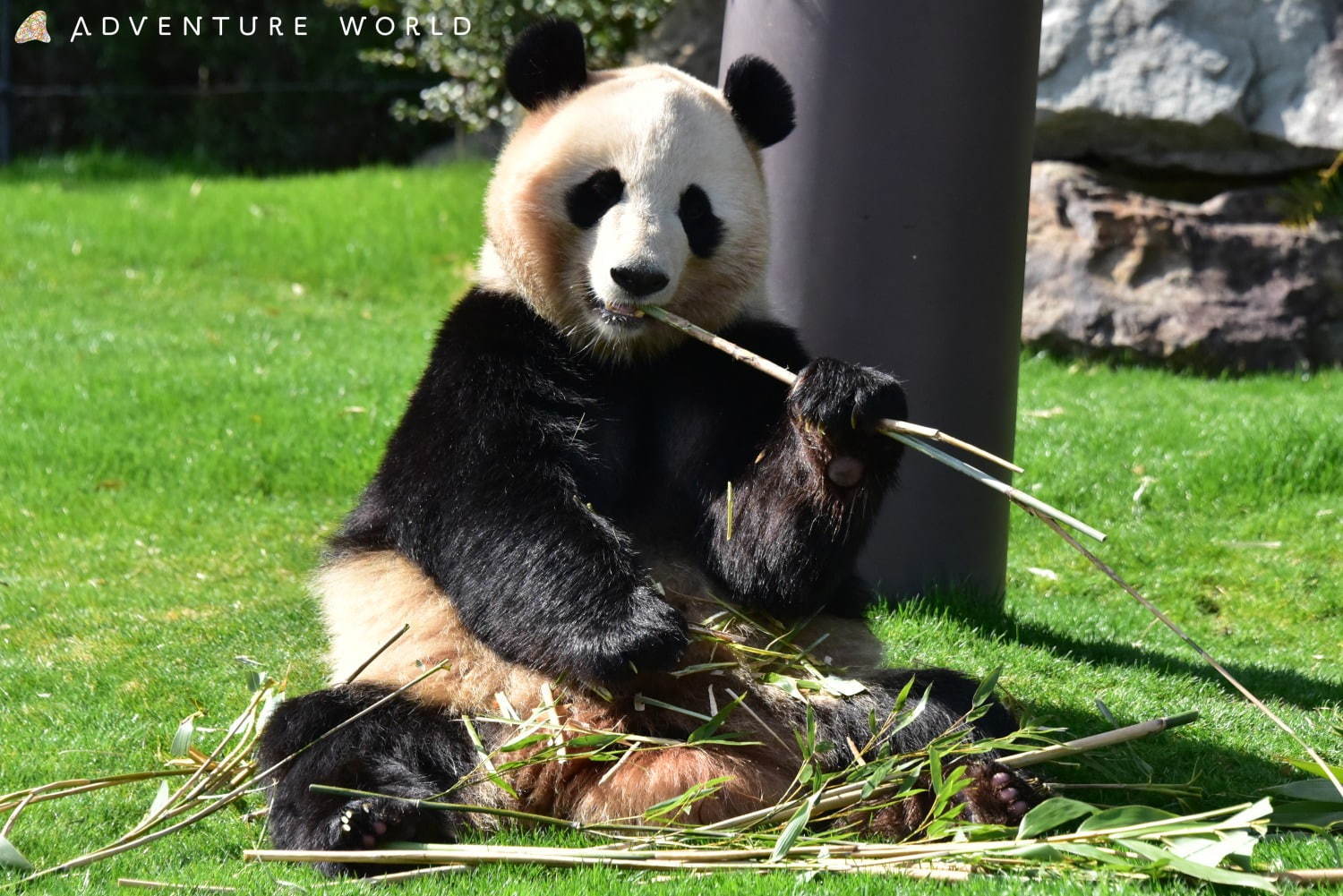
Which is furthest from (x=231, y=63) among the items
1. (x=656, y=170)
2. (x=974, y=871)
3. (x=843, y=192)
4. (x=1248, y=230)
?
(x=974, y=871)

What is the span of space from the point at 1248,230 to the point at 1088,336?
1.07m

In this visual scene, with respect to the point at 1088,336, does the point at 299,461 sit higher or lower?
lower

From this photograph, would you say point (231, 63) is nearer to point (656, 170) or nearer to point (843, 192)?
point (843, 192)

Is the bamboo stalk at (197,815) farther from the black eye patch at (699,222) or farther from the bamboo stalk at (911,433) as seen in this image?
the black eye patch at (699,222)

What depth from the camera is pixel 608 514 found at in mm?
3562

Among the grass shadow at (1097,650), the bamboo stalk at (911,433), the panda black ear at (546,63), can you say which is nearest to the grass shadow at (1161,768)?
the grass shadow at (1097,650)

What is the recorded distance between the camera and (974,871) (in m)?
2.94

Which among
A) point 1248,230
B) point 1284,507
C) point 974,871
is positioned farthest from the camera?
point 1248,230

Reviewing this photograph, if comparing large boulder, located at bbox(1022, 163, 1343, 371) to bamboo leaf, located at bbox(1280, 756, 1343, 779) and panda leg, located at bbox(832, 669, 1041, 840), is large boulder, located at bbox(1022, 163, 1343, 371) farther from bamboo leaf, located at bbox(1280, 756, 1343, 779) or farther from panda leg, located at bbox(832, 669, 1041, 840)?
panda leg, located at bbox(832, 669, 1041, 840)

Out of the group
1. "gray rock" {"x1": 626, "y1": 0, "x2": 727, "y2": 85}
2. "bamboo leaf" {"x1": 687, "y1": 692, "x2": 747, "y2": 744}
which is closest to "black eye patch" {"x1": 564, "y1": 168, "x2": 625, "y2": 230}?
"bamboo leaf" {"x1": 687, "y1": 692, "x2": 747, "y2": 744}

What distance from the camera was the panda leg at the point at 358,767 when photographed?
→ 10.0ft

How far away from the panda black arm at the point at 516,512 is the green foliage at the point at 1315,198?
18.9 ft

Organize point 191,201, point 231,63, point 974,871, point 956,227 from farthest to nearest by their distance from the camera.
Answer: point 231,63 → point 191,201 → point 956,227 → point 974,871

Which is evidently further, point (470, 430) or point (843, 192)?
point (843, 192)
